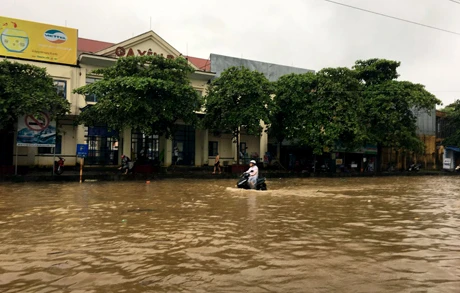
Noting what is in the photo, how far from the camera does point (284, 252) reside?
5.81 m

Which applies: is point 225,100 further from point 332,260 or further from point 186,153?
point 332,260

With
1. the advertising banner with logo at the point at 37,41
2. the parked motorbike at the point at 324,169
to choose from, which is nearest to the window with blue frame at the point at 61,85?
the advertising banner with logo at the point at 37,41

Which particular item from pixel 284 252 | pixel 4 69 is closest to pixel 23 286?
pixel 284 252

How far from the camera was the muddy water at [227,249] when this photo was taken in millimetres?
4422

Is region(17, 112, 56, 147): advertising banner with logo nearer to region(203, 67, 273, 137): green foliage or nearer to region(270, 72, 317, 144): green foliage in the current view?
region(203, 67, 273, 137): green foliage

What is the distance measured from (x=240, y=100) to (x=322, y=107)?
6619mm

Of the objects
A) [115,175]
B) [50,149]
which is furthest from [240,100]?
[50,149]

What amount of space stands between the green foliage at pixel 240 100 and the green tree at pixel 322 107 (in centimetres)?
200

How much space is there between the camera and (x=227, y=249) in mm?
6016

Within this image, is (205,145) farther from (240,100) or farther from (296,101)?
(296,101)

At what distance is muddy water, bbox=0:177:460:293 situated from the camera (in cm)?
442

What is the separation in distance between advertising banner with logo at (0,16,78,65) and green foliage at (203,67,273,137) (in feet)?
35.8

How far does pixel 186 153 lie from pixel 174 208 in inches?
830

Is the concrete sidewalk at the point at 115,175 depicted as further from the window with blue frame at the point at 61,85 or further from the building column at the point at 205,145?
the window with blue frame at the point at 61,85
